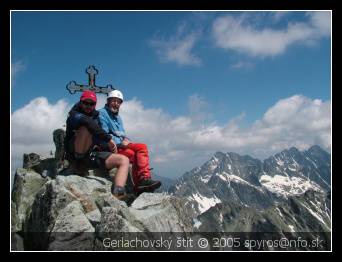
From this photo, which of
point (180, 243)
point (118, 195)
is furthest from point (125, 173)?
point (180, 243)

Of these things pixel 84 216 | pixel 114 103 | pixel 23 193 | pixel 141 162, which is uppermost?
pixel 114 103

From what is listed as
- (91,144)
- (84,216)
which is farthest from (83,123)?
(84,216)

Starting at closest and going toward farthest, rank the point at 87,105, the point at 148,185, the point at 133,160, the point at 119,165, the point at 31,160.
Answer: the point at 119,165 < the point at 148,185 < the point at 87,105 < the point at 133,160 < the point at 31,160

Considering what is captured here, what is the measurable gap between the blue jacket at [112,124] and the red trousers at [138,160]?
77cm

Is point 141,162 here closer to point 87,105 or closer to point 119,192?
point 119,192

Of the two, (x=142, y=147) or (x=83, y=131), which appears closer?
(x=83, y=131)

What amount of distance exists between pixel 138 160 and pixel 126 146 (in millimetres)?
887

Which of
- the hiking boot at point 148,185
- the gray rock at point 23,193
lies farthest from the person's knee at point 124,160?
the gray rock at point 23,193

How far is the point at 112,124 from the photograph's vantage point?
1608 cm

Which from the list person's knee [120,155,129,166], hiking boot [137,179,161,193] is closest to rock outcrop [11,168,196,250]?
hiking boot [137,179,161,193]

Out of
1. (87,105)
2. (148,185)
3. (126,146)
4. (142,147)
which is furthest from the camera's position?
(126,146)

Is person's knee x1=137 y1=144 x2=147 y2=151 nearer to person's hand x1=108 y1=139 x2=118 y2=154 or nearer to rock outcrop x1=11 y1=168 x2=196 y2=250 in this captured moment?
person's hand x1=108 y1=139 x2=118 y2=154

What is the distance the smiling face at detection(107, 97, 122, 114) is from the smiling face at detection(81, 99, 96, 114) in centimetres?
123

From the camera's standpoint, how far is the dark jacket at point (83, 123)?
14352 millimetres
